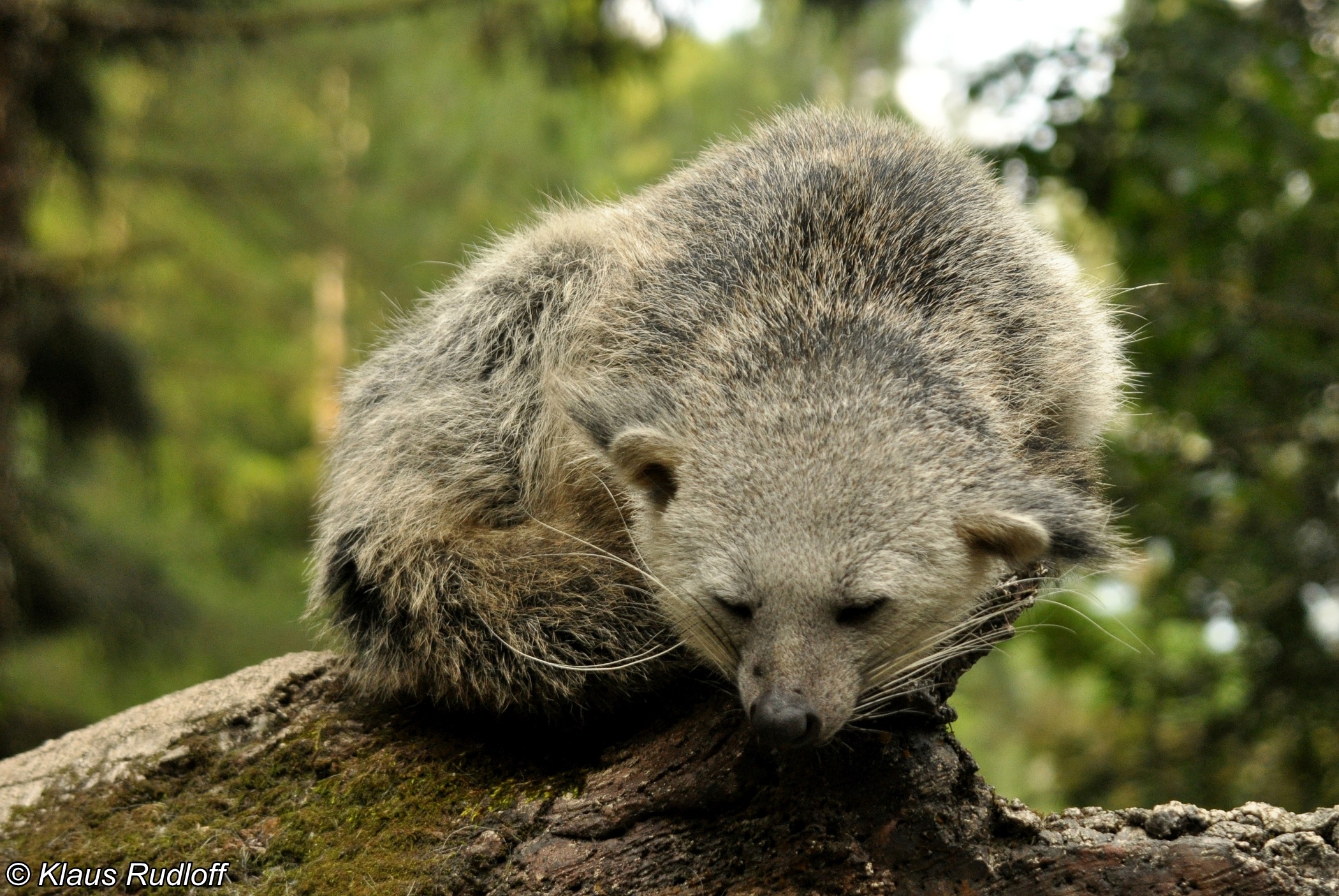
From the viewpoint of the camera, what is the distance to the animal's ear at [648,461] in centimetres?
319

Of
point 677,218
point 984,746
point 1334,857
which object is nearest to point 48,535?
point 677,218

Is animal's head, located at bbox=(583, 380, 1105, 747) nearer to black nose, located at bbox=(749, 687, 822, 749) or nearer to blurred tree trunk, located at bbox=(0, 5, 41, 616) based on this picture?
black nose, located at bbox=(749, 687, 822, 749)

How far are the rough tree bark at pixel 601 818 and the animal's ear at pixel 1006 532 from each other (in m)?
0.54

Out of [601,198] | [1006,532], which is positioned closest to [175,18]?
[601,198]

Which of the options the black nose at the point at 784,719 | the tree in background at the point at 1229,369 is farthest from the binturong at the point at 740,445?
the tree in background at the point at 1229,369

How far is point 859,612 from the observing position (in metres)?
2.92

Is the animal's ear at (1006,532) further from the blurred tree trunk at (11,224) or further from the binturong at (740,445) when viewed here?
the blurred tree trunk at (11,224)

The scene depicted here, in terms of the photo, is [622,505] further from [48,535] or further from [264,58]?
[264,58]

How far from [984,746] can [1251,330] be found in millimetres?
11691

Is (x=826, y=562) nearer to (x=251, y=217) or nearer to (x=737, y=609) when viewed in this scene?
(x=737, y=609)

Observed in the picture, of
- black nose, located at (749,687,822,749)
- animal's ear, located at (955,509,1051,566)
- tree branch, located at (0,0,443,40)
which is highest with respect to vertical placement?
tree branch, located at (0,0,443,40)

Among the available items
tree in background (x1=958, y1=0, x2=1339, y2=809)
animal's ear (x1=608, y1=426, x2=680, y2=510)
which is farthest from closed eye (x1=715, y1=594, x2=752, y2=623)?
tree in background (x1=958, y1=0, x2=1339, y2=809)

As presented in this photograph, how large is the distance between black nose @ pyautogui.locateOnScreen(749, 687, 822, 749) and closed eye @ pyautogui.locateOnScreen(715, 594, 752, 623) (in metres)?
0.27

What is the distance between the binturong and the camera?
293 centimetres
